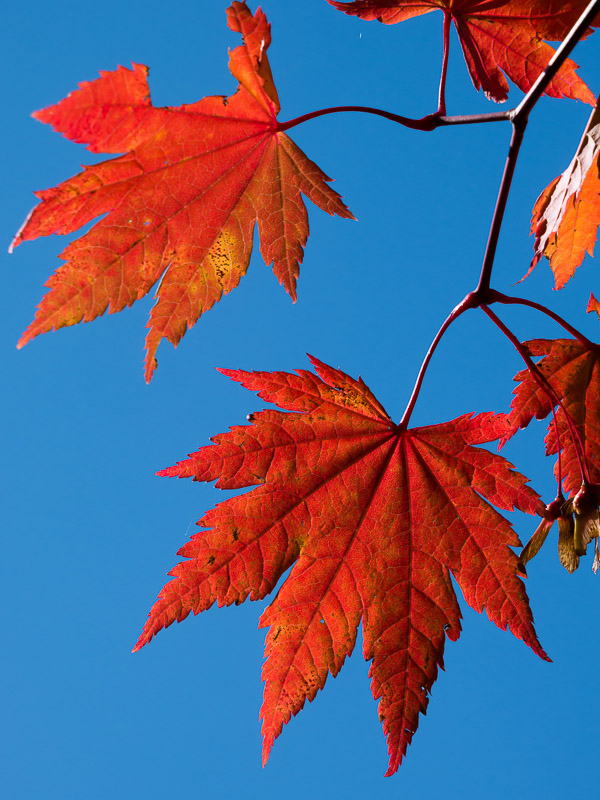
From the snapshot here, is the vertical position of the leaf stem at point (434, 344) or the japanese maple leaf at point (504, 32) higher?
the japanese maple leaf at point (504, 32)

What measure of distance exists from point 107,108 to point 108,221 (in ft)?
0.41

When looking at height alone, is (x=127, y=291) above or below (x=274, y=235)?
below

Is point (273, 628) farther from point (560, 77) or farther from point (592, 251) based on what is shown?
point (560, 77)

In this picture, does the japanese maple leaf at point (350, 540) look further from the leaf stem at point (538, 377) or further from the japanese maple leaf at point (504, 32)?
the japanese maple leaf at point (504, 32)

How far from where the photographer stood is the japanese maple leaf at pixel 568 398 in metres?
0.97

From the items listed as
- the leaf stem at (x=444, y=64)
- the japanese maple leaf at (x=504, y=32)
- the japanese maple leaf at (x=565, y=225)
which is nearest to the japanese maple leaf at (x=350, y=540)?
the japanese maple leaf at (x=565, y=225)

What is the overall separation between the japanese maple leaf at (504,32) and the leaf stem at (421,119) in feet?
0.61

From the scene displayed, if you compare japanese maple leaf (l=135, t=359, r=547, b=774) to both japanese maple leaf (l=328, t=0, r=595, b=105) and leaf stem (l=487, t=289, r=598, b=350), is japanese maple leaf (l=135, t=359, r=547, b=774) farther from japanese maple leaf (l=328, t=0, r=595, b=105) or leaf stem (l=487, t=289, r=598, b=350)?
japanese maple leaf (l=328, t=0, r=595, b=105)

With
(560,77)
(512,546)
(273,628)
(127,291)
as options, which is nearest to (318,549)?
(273,628)

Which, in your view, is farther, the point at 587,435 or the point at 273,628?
the point at 587,435

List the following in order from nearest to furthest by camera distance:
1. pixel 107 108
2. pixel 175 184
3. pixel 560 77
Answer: pixel 107 108, pixel 175 184, pixel 560 77

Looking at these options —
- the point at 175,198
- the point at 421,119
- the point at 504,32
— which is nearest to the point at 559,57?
the point at 421,119

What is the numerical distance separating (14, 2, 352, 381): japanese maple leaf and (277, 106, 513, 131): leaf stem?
3 centimetres

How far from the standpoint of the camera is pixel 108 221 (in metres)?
0.84
